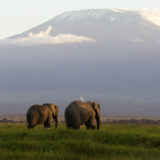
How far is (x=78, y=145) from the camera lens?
1689cm

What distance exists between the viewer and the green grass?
594 inches

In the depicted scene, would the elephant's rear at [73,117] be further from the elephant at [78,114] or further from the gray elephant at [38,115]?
the gray elephant at [38,115]

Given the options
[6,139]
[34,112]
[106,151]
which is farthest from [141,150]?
[34,112]

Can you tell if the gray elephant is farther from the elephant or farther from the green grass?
the green grass

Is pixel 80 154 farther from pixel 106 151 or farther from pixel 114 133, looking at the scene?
pixel 114 133

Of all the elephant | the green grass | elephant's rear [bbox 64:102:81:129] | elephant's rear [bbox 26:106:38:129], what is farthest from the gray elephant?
the green grass

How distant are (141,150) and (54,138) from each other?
3759 millimetres

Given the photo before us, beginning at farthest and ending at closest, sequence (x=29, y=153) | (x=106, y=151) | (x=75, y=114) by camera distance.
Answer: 1. (x=75, y=114)
2. (x=106, y=151)
3. (x=29, y=153)

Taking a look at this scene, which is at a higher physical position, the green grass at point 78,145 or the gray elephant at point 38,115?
the gray elephant at point 38,115

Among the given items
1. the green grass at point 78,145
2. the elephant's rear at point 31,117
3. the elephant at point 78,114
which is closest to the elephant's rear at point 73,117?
the elephant at point 78,114

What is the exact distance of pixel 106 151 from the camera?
16250 millimetres

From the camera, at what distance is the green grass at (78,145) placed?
49.5ft

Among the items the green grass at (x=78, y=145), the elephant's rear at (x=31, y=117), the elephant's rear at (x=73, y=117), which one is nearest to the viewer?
the green grass at (x=78, y=145)

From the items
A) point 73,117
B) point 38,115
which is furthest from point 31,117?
point 73,117
